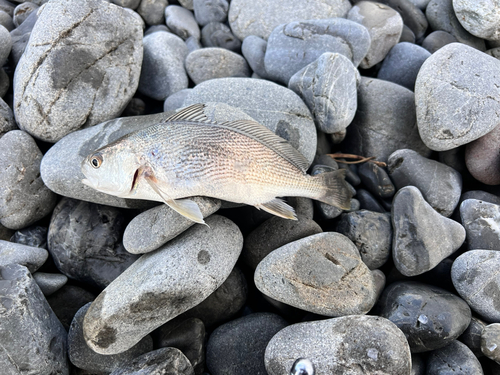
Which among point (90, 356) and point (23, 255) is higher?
point (23, 255)

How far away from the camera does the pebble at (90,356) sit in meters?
3.14

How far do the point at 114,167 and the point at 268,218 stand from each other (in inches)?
64.9

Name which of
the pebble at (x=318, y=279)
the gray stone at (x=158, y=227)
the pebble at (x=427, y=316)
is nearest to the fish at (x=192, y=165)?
the gray stone at (x=158, y=227)

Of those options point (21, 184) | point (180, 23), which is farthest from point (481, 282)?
point (180, 23)

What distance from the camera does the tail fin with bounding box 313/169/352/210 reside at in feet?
11.0

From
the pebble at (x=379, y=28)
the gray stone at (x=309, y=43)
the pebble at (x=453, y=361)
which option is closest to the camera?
the pebble at (x=453, y=361)

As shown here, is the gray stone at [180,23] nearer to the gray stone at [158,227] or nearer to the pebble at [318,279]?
the gray stone at [158,227]

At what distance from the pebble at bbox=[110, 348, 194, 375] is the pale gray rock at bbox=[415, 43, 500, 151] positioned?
10.9 ft

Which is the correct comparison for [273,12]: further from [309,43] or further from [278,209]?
[278,209]

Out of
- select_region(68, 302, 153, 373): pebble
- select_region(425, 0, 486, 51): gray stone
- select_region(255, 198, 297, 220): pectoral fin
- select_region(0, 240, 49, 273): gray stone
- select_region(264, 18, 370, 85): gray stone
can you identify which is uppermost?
select_region(425, 0, 486, 51): gray stone

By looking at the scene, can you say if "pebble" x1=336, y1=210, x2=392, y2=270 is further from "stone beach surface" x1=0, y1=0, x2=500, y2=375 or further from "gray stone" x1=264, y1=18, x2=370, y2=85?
"gray stone" x1=264, y1=18, x2=370, y2=85

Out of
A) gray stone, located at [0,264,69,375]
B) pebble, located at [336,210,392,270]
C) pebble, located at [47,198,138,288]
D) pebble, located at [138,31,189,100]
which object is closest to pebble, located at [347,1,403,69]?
pebble, located at [336,210,392,270]

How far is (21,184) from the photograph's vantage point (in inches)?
145

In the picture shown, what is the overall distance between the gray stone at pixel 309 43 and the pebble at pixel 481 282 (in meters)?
2.68
